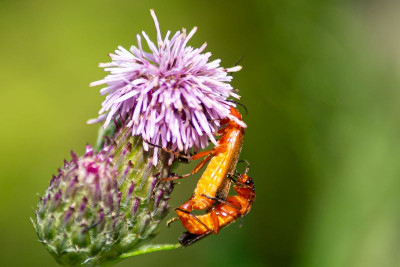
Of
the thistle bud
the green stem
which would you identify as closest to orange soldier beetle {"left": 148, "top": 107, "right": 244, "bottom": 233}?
the green stem

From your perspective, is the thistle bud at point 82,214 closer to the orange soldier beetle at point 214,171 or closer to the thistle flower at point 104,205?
the thistle flower at point 104,205

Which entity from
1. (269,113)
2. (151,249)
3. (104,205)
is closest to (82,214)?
(104,205)

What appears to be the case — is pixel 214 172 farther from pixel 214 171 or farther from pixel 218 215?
pixel 218 215

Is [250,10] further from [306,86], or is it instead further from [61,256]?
[61,256]

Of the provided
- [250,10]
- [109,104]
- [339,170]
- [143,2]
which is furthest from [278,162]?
[109,104]

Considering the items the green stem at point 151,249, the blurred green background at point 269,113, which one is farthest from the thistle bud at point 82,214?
the blurred green background at point 269,113

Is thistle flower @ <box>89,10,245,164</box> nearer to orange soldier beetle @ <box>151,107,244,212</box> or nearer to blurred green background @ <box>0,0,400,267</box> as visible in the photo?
orange soldier beetle @ <box>151,107,244,212</box>
